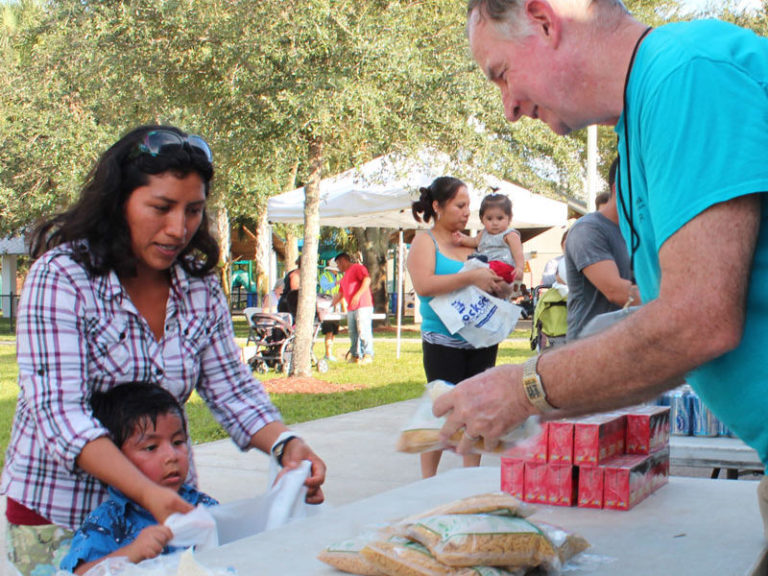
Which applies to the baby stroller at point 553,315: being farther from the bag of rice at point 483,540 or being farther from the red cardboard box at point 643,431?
the bag of rice at point 483,540

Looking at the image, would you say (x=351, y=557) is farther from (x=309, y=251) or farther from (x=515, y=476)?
(x=309, y=251)

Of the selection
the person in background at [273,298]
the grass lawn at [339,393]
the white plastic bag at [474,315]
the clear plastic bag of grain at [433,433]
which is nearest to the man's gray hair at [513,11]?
the clear plastic bag of grain at [433,433]

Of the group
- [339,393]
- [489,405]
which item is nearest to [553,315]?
[489,405]

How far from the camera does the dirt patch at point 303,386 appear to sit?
1137 cm

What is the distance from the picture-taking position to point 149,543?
2068mm

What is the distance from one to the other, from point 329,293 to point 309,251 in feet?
23.7

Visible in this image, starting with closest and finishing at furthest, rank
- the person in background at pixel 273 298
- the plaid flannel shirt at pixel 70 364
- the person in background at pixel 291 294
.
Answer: the plaid flannel shirt at pixel 70 364
the person in background at pixel 291 294
the person in background at pixel 273 298

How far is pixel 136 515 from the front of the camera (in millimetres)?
2299

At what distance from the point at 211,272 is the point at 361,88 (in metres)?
7.87

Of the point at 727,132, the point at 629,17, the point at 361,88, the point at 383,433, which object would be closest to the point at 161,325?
the point at 629,17

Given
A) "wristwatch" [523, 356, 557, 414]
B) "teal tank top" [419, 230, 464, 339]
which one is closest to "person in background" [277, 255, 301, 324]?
"teal tank top" [419, 230, 464, 339]

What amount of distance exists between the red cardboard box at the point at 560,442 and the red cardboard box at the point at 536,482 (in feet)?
0.15

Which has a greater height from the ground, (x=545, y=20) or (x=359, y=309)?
(x=545, y=20)

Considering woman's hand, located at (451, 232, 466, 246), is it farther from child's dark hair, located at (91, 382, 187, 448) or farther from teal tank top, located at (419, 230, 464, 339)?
child's dark hair, located at (91, 382, 187, 448)
